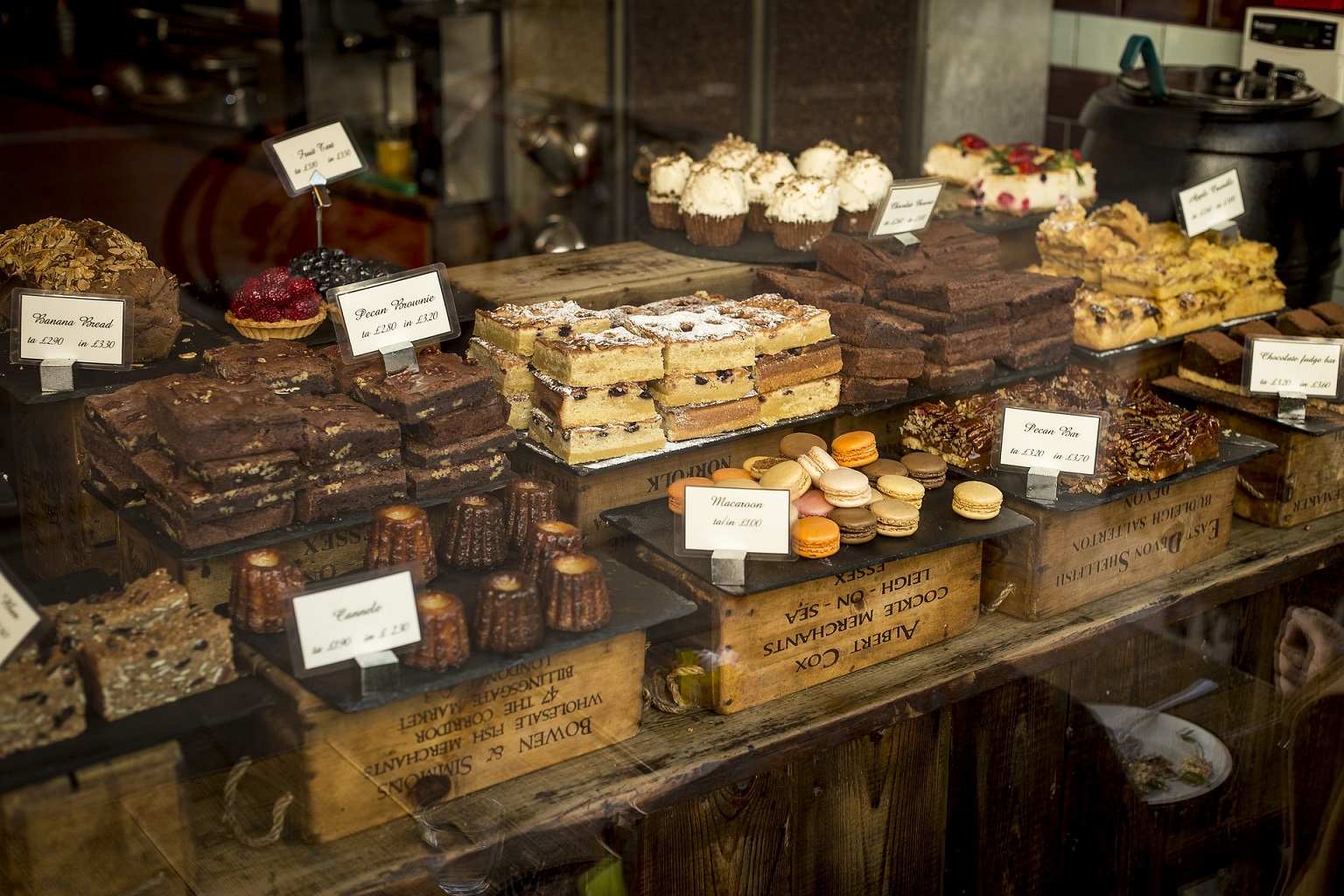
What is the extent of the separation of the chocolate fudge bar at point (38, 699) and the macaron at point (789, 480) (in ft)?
4.00

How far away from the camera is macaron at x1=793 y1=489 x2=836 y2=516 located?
250 centimetres

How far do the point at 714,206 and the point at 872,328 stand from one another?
0.77 metres

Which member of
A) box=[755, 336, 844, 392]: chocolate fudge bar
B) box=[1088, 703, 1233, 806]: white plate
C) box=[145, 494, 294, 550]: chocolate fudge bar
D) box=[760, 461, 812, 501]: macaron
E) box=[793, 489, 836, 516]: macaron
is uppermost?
box=[755, 336, 844, 392]: chocolate fudge bar

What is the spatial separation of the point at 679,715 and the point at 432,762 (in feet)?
1.57

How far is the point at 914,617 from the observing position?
8.44 ft

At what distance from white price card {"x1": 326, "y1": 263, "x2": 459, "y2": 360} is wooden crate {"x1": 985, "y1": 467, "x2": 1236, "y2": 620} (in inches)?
46.1

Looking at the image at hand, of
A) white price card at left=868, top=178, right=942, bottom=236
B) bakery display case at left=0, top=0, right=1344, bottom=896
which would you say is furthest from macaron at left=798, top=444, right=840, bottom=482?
white price card at left=868, top=178, right=942, bottom=236

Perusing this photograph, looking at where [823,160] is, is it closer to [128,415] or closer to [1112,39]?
[1112,39]

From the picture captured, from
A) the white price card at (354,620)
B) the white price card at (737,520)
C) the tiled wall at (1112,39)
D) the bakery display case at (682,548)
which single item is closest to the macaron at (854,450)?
the bakery display case at (682,548)

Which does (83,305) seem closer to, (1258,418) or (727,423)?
(727,423)

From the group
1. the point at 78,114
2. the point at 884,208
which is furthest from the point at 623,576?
the point at 78,114

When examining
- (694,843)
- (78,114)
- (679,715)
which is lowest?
(694,843)

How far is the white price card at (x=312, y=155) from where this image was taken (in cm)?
313

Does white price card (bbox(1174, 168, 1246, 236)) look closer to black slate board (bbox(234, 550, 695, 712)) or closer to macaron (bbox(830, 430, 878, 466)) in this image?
macaron (bbox(830, 430, 878, 466))
